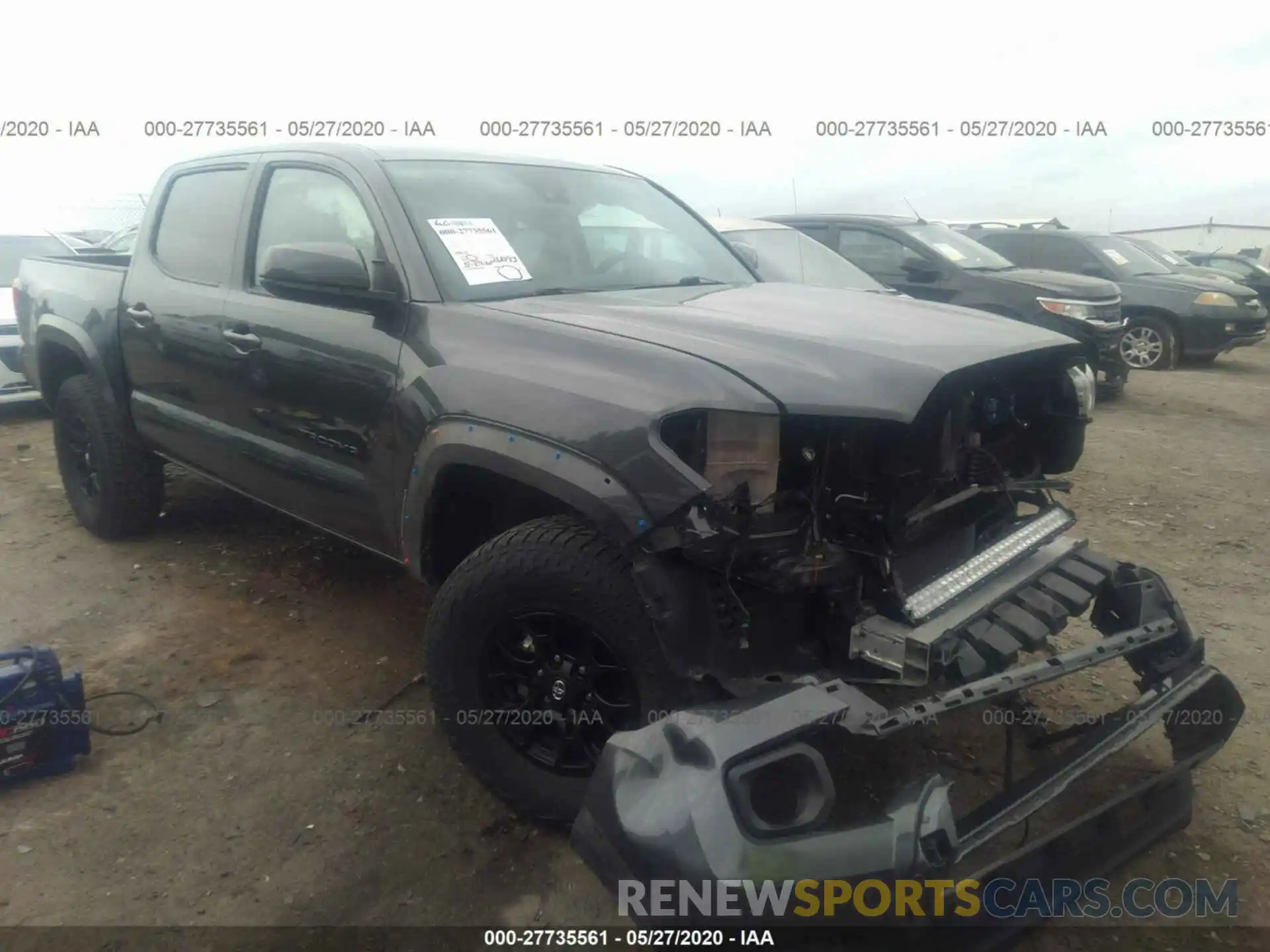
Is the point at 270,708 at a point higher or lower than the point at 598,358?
lower

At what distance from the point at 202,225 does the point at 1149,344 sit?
1019cm

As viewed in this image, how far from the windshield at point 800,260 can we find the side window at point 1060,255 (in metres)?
5.30

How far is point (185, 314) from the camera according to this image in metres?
3.57

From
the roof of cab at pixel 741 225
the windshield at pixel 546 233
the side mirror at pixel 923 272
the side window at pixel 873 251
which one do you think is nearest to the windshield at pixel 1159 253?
the side window at pixel 873 251

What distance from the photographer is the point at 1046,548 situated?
265 cm

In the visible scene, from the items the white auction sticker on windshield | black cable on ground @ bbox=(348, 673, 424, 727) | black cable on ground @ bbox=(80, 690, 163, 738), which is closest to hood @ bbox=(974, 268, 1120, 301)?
the white auction sticker on windshield

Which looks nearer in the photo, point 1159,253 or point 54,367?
point 54,367

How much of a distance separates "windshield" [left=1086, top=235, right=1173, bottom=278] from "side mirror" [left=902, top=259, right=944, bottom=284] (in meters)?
3.96

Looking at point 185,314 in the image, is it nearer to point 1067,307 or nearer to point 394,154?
point 394,154

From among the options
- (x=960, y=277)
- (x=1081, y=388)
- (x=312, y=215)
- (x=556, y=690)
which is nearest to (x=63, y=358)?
(x=312, y=215)

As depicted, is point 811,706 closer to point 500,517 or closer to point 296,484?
point 500,517

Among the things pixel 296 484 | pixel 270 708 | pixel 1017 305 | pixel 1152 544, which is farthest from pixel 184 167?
pixel 1017 305

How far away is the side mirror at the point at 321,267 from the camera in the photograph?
267cm

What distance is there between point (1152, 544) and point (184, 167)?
15.4 ft
